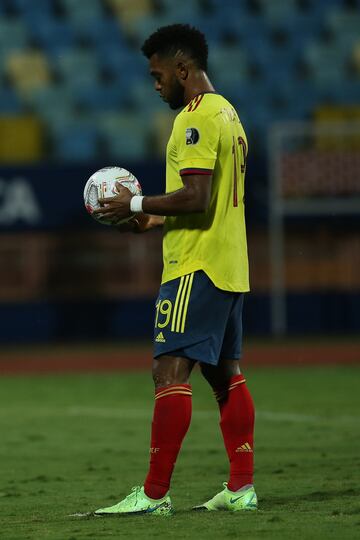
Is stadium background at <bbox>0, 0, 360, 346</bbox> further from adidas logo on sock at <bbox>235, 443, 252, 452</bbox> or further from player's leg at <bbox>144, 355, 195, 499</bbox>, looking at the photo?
player's leg at <bbox>144, 355, 195, 499</bbox>

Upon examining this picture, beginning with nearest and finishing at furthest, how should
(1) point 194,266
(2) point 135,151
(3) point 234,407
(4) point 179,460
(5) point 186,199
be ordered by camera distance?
1. (5) point 186,199
2. (1) point 194,266
3. (3) point 234,407
4. (4) point 179,460
5. (2) point 135,151

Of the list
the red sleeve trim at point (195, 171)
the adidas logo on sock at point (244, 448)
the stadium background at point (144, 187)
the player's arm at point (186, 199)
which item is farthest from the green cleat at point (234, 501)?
the stadium background at point (144, 187)

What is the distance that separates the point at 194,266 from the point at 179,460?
8.06 ft

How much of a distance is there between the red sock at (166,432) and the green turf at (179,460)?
0.16m

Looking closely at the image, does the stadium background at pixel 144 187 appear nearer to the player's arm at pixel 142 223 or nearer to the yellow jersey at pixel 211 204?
the player's arm at pixel 142 223

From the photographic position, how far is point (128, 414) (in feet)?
34.0

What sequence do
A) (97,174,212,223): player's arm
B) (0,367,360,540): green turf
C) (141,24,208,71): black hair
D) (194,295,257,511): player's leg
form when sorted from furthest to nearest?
(194,295,257,511): player's leg < (141,24,208,71): black hair < (97,174,212,223): player's arm < (0,367,360,540): green turf

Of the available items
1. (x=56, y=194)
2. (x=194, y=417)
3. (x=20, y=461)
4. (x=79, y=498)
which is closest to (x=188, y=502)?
(x=79, y=498)

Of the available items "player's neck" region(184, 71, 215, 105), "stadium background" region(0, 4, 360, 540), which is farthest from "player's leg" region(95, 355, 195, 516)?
"stadium background" region(0, 4, 360, 540)

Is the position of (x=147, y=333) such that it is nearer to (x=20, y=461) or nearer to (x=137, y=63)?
(x=137, y=63)

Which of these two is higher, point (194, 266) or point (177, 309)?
point (194, 266)

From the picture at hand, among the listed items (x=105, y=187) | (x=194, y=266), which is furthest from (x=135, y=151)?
(x=194, y=266)

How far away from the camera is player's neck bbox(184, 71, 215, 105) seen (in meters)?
5.58

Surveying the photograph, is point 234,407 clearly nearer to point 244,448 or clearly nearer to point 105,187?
point 244,448
